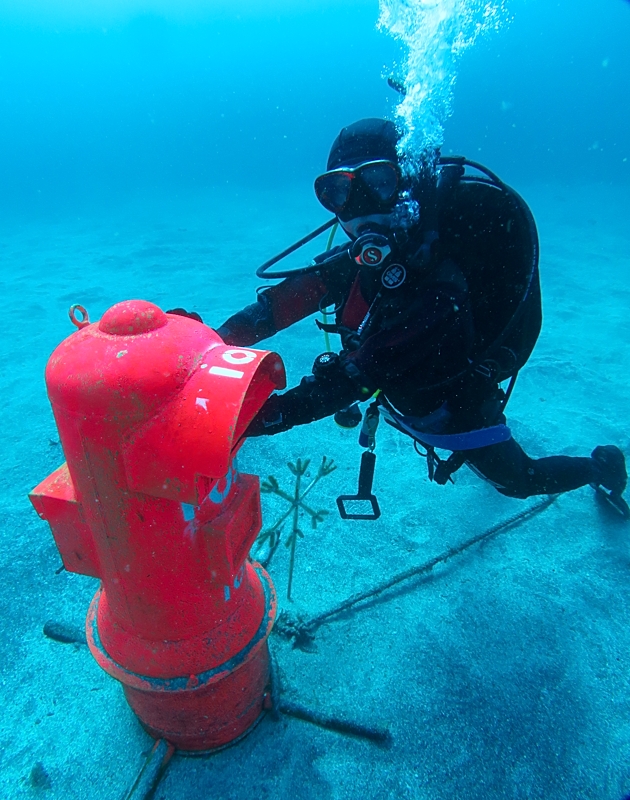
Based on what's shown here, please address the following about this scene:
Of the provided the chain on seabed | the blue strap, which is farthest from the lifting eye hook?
the chain on seabed

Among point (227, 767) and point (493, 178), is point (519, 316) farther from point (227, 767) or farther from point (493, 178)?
point (227, 767)

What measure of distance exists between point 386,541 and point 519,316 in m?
2.20

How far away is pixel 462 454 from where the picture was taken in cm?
293

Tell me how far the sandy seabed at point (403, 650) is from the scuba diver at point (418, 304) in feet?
3.07

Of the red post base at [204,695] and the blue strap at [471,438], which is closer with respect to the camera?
the red post base at [204,695]

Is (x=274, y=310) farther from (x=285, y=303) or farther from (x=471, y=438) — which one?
(x=471, y=438)

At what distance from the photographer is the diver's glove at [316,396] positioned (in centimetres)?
206

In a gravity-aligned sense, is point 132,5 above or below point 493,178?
above

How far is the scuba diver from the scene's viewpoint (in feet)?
6.75

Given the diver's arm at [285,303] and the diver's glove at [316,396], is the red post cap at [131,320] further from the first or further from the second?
the diver's arm at [285,303]

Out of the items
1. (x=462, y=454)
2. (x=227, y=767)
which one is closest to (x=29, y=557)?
(x=227, y=767)

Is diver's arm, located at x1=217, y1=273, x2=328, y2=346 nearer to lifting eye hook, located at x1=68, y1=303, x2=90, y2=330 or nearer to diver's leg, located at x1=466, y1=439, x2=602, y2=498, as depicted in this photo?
lifting eye hook, located at x1=68, y1=303, x2=90, y2=330

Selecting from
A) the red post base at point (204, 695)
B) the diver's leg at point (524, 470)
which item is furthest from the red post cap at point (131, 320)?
the diver's leg at point (524, 470)

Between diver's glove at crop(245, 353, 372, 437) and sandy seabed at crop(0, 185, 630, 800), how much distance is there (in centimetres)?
174
